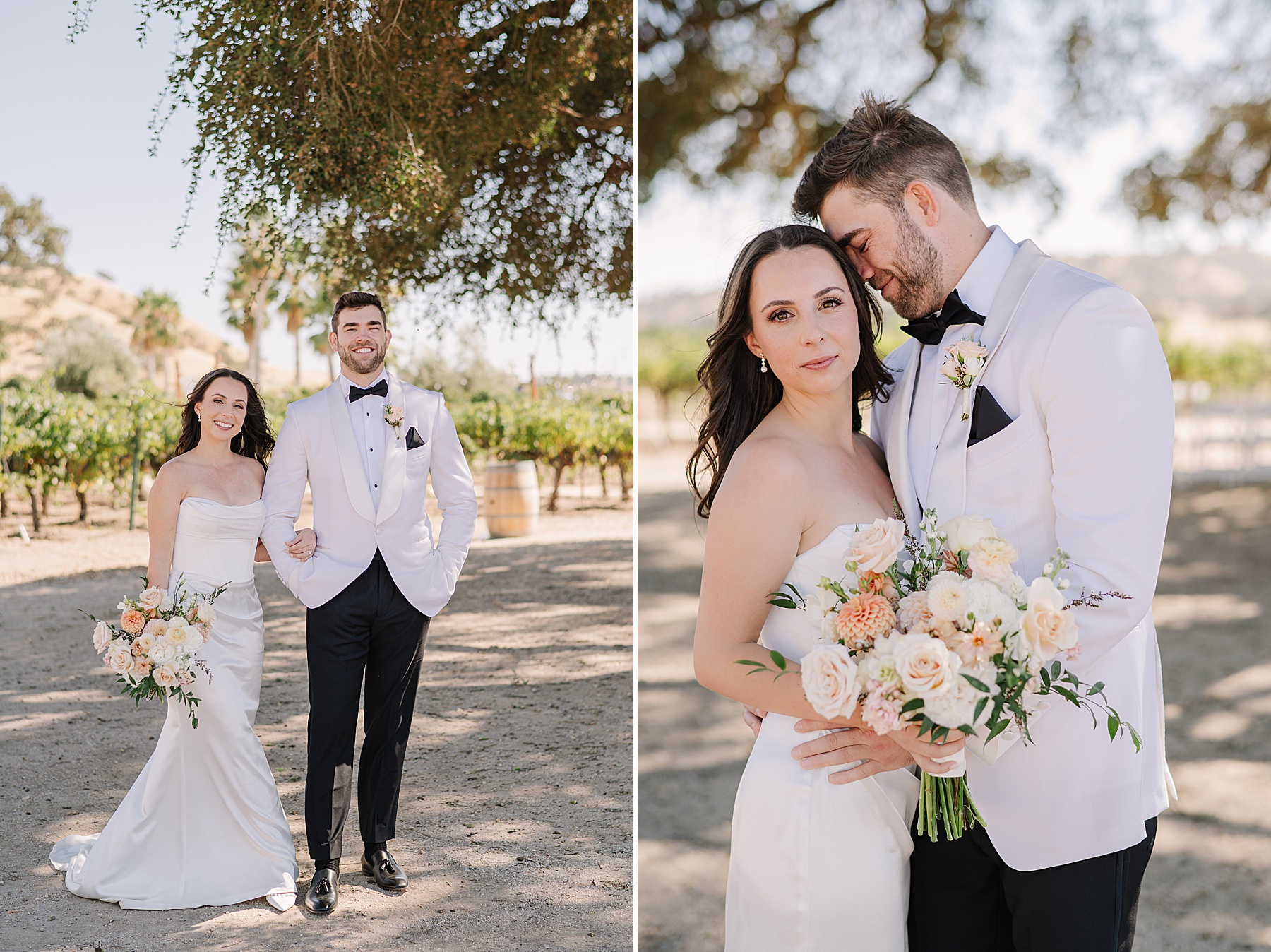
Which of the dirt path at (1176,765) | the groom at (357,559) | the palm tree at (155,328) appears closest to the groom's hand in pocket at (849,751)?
the groom at (357,559)

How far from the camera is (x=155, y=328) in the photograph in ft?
16.1

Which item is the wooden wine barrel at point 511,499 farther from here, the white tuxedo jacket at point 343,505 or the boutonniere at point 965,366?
the boutonniere at point 965,366

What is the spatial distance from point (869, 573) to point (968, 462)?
0.43 metres

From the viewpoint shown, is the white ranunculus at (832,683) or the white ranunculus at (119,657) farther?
the white ranunculus at (119,657)

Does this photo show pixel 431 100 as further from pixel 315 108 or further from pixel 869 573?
pixel 869 573

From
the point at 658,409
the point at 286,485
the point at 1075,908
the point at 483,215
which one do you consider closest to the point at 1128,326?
the point at 1075,908

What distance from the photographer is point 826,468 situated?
219 cm

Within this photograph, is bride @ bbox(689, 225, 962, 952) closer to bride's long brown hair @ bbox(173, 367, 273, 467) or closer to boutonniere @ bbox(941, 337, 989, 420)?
boutonniere @ bbox(941, 337, 989, 420)

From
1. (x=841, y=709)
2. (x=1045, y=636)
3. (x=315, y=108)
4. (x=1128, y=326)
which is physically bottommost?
(x=841, y=709)

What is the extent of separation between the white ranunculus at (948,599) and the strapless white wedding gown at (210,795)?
8.48 ft

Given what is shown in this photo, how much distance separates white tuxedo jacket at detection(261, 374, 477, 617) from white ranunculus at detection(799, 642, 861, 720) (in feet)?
7.08

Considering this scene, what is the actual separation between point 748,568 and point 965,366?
0.60m

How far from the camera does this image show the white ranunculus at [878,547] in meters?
1.79

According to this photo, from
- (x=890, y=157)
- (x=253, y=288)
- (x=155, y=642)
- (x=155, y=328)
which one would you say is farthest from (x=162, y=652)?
(x=890, y=157)
